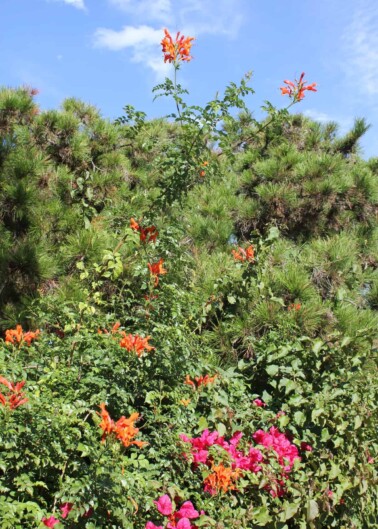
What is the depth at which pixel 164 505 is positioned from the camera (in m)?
1.45

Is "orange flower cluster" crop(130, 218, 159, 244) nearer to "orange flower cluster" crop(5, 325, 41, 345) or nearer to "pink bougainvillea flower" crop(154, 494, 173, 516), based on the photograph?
"orange flower cluster" crop(5, 325, 41, 345)

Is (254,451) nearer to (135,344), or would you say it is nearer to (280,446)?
(280,446)

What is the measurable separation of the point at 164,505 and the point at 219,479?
227mm

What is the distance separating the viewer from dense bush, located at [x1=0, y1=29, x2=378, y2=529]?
1.42 metres

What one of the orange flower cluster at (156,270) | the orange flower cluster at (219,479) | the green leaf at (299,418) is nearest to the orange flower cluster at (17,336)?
the orange flower cluster at (156,270)

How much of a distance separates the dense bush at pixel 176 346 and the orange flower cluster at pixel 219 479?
0.01m

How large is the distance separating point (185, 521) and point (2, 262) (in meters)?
1.85

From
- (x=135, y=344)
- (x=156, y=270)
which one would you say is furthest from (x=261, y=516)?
(x=156, y=270)

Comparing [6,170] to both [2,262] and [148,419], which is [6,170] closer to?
[2,262]

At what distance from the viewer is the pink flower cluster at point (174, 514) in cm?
145

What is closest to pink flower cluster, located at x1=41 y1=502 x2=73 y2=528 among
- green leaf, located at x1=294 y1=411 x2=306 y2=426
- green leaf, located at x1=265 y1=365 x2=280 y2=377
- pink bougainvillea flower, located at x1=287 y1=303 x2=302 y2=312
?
green leaf, located at x1=294 y1=411 x2=306 y2=426

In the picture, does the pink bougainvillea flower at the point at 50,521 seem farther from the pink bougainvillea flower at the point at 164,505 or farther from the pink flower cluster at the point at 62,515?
the pink bougainvillea flower at the point at 164,505

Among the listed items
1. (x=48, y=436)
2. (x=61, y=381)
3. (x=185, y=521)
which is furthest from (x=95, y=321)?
(x=185, y=521)

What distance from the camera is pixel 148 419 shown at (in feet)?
5.89
